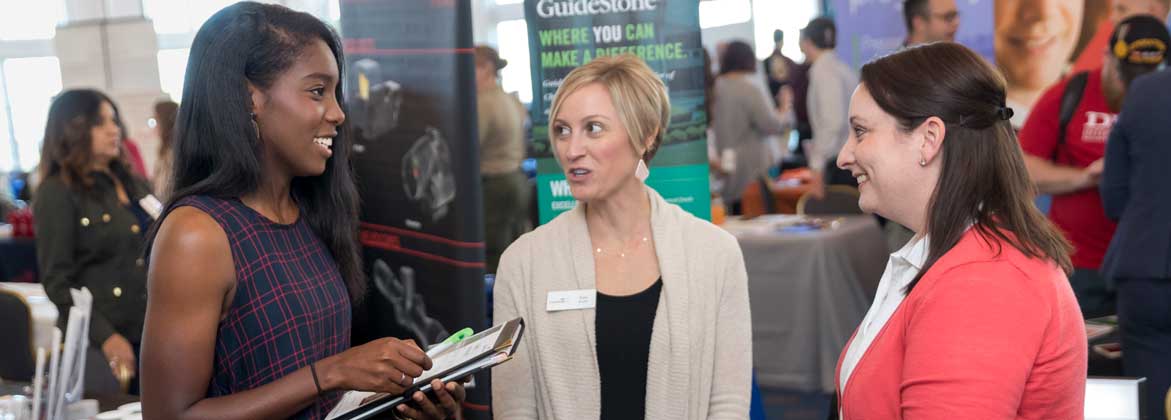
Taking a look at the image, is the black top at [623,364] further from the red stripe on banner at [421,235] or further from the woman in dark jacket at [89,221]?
the woman in dark jacket at [89,221]

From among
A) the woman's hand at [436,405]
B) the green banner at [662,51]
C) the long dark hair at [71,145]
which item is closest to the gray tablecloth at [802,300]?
the green banner at [662,51]

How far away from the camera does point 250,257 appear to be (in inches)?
66.8

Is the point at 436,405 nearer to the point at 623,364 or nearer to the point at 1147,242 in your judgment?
the point at 623,364

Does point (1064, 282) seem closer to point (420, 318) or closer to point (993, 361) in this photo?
point (993, 361)

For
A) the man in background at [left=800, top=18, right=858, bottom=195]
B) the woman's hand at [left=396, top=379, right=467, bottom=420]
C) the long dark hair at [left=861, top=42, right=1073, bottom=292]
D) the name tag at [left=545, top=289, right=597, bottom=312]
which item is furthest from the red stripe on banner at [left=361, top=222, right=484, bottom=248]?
the man in background at [left=800, top=18, right=858, bottom=195]

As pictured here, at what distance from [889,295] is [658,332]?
798 mm

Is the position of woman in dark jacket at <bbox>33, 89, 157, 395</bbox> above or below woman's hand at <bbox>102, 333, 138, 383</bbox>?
above

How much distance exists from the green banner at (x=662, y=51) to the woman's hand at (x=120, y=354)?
1619 mm

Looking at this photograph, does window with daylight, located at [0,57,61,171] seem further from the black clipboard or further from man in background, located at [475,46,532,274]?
the black clipboard

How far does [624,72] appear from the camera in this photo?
2.46 metres

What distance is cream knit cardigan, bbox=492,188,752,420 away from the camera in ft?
7.60

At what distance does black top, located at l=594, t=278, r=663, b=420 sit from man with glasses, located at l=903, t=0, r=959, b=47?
A: 414 cm

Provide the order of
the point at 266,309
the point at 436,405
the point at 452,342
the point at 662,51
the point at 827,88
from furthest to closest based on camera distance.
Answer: the point at 827,88 < the point at 662,51 < the point at 452,342 < the point at 436,405 < the point at 266,309

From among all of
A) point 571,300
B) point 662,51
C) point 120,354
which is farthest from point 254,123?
point 120,354
